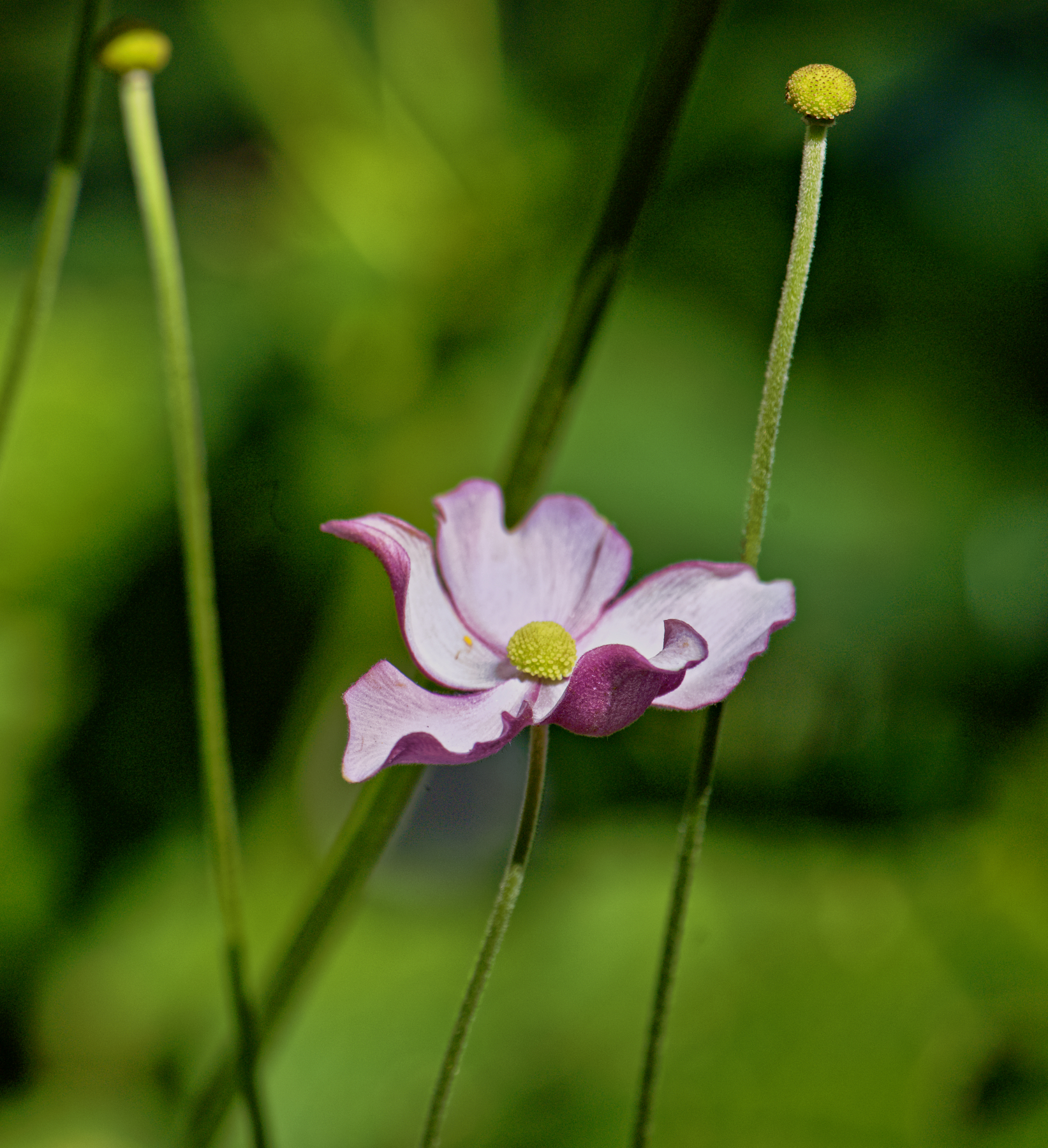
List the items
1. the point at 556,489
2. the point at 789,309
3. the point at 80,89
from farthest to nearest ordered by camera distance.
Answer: the point at 556,489, the point at 80,89, the point at 789,309

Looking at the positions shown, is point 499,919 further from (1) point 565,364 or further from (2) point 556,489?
(2) point 556,489

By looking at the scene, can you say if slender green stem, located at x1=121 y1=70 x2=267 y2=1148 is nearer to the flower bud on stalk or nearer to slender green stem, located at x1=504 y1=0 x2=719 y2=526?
the flower bud on stalk

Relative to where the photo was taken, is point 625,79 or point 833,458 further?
point 625,79

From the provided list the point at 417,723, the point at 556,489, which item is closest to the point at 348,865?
the point at 417,723

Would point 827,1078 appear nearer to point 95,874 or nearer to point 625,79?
point 95,874

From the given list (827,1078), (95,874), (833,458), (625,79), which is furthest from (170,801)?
(625,79)

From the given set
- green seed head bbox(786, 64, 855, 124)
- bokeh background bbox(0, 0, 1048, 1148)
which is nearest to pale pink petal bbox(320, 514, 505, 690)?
green seed head bbox(786, 64, 855, 124)

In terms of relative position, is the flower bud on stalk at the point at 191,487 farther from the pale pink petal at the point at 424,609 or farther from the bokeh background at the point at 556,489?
the bokeh background at the point at 556,489

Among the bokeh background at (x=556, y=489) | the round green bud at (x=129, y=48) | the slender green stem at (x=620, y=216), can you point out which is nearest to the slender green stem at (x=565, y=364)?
the slender green stem at (x=620, y=216)
